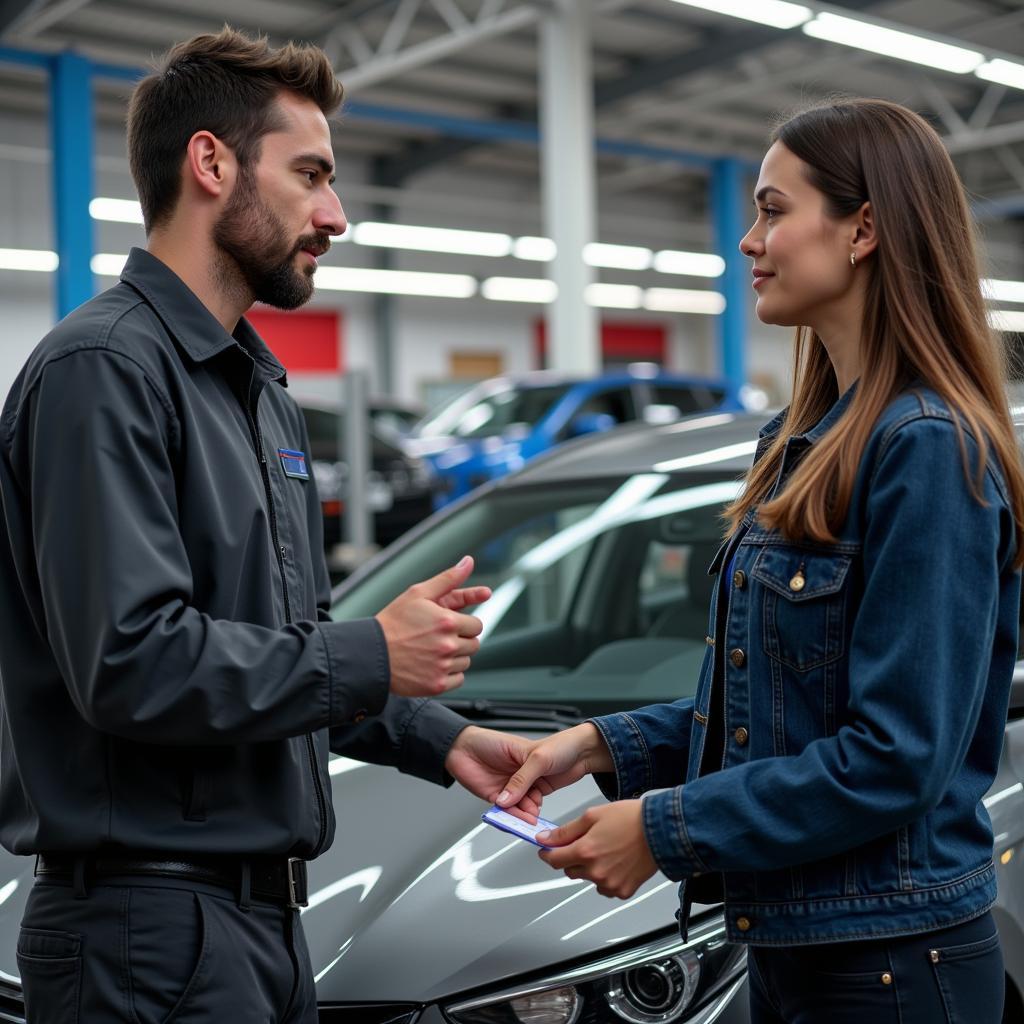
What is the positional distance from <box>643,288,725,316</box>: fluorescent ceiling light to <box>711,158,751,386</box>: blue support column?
239 inches

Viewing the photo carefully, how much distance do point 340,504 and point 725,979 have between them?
9519mm

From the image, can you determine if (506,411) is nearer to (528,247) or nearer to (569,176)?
(569,176)

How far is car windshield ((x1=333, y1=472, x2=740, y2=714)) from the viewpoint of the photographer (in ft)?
9.07

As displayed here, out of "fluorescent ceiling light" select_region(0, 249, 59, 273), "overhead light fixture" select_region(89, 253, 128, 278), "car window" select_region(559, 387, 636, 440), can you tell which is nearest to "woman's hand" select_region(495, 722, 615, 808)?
"car window" select_region(559, 387, 636, 440)

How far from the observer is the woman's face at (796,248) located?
1.48 m

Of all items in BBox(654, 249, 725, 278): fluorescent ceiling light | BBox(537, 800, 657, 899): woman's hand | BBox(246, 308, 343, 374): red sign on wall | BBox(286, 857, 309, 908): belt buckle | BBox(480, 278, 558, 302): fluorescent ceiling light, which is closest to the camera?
BBox(537, 800, 657, 899): woman's hand

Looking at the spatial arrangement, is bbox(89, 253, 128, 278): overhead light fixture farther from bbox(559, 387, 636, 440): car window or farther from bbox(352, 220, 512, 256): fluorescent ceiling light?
bbox(559, 387, 636, 440): car window

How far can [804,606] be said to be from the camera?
1.40 meters

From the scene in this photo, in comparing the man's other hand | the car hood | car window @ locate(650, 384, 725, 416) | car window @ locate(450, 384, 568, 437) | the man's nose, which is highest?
car window @ locate(650, 384, 725, 416)

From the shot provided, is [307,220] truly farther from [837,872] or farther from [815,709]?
[837,872]

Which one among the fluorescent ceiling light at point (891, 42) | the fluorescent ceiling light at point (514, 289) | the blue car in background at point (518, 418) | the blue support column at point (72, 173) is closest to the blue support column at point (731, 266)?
the fluorescent ceiling light at point (514, 289)

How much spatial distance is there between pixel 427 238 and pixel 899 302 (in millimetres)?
19289

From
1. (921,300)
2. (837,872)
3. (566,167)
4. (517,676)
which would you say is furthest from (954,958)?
(566,167)

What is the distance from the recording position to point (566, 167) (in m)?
12.4
